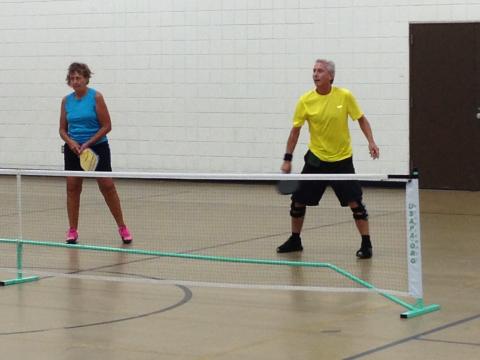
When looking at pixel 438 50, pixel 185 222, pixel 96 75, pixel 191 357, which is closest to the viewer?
pixel 191 357

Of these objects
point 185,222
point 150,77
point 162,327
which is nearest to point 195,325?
point 162,327

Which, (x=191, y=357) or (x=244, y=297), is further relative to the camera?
(x=244, y=297)

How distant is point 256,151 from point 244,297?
10463mm

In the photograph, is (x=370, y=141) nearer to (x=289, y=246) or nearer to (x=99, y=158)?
(x=289, y=246)

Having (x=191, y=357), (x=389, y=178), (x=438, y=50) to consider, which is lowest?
(x=191, y=357)

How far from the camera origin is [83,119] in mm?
13117

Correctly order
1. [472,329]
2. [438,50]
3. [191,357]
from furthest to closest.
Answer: [438,50], [472,329], [191,357]

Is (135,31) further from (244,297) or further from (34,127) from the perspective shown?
(244,297)

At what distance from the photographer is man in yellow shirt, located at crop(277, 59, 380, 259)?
11961 mm

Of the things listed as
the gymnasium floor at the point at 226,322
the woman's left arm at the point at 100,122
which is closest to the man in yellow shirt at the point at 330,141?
the gymnasium floor at the point at 226,322

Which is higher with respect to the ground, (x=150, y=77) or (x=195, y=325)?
(x=150, y=77)

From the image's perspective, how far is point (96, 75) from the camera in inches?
853

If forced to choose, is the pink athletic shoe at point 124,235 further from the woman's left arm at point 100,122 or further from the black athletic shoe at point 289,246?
the black athletic shoe at point 289,246

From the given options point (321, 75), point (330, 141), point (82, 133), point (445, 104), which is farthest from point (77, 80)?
point (445, 104)
